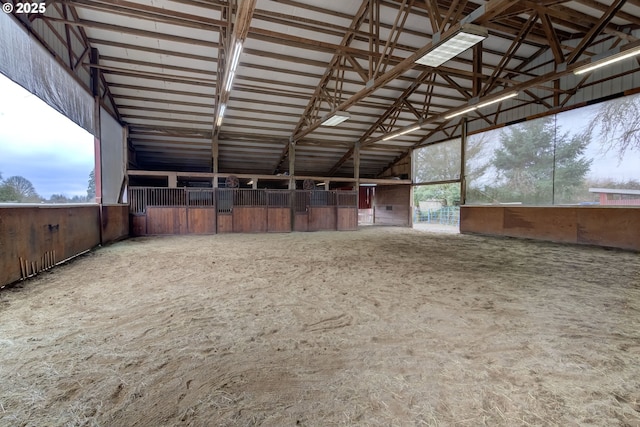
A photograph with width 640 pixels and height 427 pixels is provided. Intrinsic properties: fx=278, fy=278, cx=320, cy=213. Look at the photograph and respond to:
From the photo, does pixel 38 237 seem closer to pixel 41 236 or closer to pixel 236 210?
pixel 41 236

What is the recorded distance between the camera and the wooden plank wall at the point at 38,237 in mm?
3535

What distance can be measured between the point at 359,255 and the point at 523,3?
5927mm

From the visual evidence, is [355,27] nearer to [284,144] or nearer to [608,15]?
[608,15]

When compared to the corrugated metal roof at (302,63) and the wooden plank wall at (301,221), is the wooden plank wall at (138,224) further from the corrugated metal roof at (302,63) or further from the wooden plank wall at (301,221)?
the wooden plank wall at (301,221)

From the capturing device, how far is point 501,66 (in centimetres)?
732

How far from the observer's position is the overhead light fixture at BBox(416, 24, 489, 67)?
13.9ft

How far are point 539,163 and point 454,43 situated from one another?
6063 millimetres

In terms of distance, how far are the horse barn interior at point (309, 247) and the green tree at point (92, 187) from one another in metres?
0.12

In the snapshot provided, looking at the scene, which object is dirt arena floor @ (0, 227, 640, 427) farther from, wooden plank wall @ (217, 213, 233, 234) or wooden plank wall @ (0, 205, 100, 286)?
wooden plank wall @ (217, 213, 233, 234)

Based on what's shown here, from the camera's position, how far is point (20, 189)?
161 inches

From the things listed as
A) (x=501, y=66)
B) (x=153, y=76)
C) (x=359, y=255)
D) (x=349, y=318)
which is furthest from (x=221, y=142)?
(x=349, y=318)

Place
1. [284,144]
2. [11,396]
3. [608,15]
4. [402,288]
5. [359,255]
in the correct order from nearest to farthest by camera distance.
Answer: [11,396]
[402,288]
[608,15]
[359,255]
[284,144]

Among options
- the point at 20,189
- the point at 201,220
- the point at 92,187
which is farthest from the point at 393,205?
the point at 20,189

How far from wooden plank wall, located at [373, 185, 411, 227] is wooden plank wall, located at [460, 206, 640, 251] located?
12.9 feet
